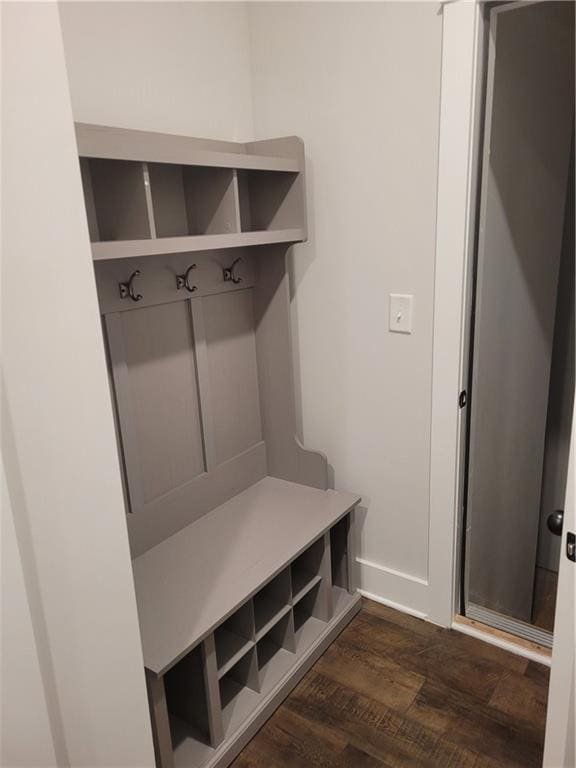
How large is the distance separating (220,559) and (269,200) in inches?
49.0

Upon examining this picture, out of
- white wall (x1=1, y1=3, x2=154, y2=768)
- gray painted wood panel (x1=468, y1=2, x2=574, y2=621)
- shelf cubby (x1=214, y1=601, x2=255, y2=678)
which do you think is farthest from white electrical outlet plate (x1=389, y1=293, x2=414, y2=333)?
white wall (x1=1, y1=3, x2=154, y2=768)

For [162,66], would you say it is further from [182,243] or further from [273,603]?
[273,603]

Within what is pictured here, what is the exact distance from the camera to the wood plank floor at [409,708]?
165 centimetres

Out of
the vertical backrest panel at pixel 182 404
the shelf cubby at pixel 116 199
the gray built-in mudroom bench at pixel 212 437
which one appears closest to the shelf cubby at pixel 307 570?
the gray built-in mudroom bench at pixel 212 437

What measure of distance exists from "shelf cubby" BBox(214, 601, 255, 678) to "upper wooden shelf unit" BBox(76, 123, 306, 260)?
1.10 metres

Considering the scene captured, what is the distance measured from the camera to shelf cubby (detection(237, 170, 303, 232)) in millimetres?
1945

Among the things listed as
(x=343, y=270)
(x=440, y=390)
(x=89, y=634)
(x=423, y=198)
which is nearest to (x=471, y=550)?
(x=440, y=390)

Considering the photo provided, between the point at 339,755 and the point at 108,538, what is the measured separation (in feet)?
3.83

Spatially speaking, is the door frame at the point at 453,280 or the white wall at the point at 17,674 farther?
the door frame at the point at 453,280

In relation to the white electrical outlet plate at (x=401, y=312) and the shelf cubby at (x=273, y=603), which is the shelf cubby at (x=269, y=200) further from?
the shelf cubby at (x=273, y=603)

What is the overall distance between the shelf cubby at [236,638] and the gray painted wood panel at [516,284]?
90 centimetres

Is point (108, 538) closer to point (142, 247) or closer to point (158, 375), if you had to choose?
point (142, 247)

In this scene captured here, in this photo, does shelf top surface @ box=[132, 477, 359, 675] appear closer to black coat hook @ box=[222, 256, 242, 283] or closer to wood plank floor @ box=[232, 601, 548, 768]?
wood plank floor @ box=[232, 601, 548, 768]

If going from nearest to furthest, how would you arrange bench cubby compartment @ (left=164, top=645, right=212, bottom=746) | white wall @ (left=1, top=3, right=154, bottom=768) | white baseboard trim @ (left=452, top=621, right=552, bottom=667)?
white wall @ (left=1, top=3, right=154, bottom=768) < bench cubby compartment @ (left=164, top=645, right=212, bottom=746) < white baseboard trim @ (left=452, top=621, right=552, bottom=667)
